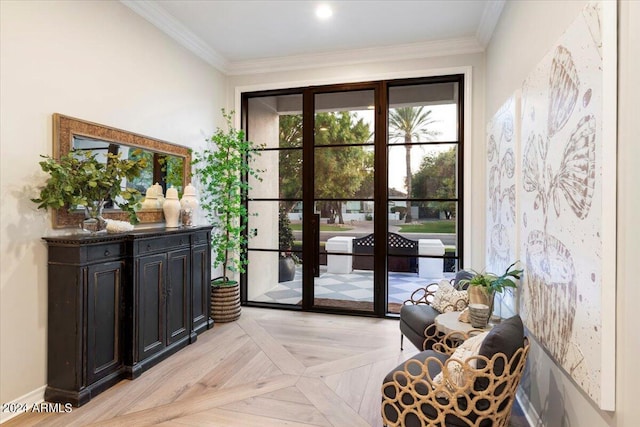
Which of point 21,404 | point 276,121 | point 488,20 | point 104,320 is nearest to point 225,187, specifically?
point 276,121

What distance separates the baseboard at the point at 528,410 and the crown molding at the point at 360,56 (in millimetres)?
3498

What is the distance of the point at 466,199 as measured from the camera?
404 cm

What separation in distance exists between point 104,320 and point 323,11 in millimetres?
3297

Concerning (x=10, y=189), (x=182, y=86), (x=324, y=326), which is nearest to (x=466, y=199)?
(x=324, y=326)

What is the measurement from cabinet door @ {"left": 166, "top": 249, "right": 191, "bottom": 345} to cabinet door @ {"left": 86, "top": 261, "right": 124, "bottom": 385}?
518 mm

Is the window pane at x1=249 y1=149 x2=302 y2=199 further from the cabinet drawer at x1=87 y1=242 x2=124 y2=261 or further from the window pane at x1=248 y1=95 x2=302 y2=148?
the cabinet drawer at x1=87 y1=242 x2=124 y2=261

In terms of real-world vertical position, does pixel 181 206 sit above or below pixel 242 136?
below

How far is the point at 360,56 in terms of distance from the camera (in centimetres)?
430

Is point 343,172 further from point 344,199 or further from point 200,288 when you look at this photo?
point 200,288

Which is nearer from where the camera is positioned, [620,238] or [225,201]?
[620,238]

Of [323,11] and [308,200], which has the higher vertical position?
[323,11]

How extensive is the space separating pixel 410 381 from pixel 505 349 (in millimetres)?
476

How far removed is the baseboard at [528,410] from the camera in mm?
2131

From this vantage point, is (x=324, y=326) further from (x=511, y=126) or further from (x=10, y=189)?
(x=10, y=189)
